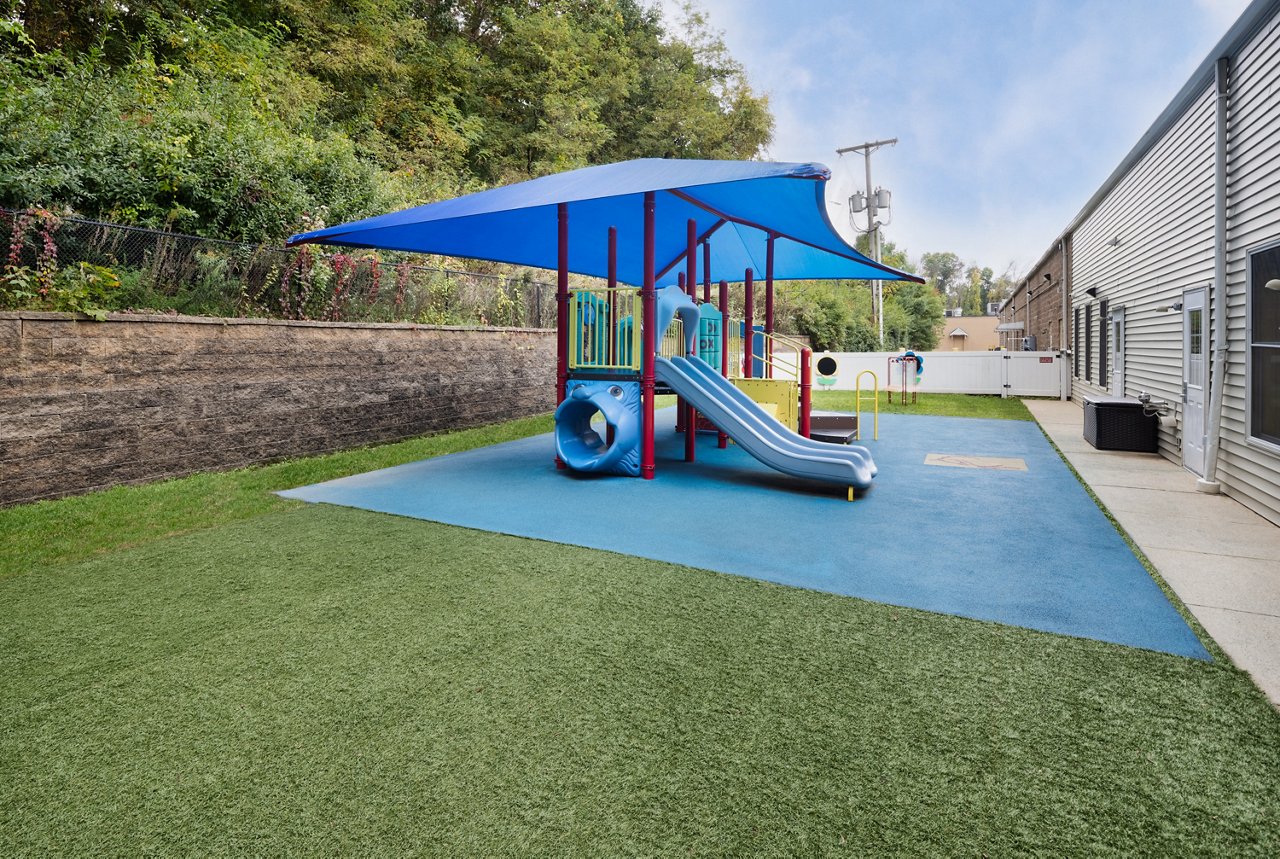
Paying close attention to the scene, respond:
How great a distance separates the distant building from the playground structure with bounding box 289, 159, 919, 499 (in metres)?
49.2

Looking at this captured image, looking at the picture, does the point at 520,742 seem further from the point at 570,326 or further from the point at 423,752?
the point at 570,326

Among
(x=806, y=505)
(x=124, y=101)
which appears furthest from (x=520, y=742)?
(x=124, y=101)

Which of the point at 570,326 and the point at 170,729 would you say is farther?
the point at 570,326

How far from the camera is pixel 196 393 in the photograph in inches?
243

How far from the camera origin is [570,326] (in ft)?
25.0

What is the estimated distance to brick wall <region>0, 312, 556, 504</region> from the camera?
506cm

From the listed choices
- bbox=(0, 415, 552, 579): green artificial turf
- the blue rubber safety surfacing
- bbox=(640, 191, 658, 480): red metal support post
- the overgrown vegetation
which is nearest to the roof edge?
the blue rubber safety surfacing

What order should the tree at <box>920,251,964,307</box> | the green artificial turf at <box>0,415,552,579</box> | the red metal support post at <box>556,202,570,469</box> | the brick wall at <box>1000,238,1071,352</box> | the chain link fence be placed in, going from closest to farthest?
the green artificial turf at <box>0,415,552,579</box>, the chain link fence, the red metal support post at <box>556,202,570,469</box>, the brick wall at <box>1000,238,1071,352</box>, the tree at <box>920,251,964,307</box>

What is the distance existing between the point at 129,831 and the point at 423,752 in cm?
74

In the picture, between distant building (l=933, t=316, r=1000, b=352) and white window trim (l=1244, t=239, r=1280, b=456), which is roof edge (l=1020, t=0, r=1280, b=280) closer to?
white window trim (l=1244, t=239, r=1280, b=456)

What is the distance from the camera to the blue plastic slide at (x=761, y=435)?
5871 mm

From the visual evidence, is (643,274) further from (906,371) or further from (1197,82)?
(906,371)

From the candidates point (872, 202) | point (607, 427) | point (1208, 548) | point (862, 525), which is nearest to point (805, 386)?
point (607, 427)

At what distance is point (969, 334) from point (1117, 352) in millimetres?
49230
